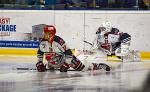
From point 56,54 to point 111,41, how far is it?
329 cm

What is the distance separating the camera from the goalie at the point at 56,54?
32.7ft

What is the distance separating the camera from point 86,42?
14.0 m

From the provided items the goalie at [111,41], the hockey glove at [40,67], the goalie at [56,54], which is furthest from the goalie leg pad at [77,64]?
the goalie at [111,41]

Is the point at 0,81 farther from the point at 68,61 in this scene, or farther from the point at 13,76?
the point at 68,61

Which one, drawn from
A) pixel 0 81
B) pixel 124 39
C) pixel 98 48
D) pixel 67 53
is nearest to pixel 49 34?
pixel 67 53

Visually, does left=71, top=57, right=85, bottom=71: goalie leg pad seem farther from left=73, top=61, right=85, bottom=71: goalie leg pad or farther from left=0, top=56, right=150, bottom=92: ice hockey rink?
left=0, top=56, right=150, bottom=92: ice hockey rink

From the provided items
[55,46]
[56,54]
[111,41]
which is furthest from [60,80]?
[111,41]

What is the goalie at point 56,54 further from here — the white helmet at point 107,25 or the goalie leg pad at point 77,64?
the white helmet at point 107,25

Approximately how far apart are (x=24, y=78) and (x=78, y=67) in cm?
174

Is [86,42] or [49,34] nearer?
[49,34]

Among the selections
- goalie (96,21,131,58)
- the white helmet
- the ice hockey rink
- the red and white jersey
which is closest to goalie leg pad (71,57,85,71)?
the ice hockey rink

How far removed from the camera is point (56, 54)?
32.7 feet

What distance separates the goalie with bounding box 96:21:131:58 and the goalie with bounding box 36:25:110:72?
2.54 metres

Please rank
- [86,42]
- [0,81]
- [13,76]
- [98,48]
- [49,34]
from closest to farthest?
[0,81] → [13,76] → [49,34] → [98,48] → [86,42]
